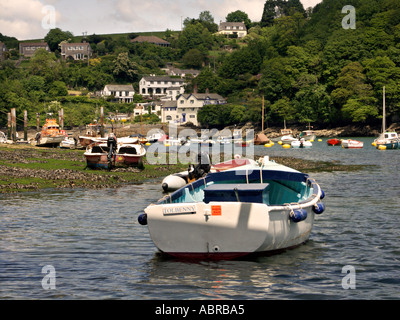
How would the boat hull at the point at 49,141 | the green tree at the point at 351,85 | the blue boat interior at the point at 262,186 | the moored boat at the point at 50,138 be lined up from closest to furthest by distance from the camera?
the blue boat interior at the point at 262,186 → the boat hull at the point at 49,141 → the moored boat at the point at 50,138 → the green tree at the point at 351,85

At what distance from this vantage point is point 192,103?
197 metres

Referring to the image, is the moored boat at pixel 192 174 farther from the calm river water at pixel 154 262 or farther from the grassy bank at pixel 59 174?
the calm river water at pixel 154 262

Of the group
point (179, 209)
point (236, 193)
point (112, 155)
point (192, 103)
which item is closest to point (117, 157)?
point (112, 155)

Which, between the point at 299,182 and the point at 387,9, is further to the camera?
Result: the point at 387,9

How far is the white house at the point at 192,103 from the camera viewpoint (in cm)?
19575

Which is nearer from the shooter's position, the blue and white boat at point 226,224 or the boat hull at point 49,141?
the blue and white boat at point 226,224

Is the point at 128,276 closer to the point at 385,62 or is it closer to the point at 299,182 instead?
the point at 299,182

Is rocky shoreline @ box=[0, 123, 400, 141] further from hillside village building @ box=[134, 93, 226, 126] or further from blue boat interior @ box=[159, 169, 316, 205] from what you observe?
blue boat interior @ box=[159, 169, 316, 205]

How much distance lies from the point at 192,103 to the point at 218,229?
594ft

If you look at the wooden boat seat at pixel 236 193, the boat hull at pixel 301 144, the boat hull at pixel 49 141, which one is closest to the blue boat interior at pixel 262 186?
the wooden boat seat at pixel 236 193
